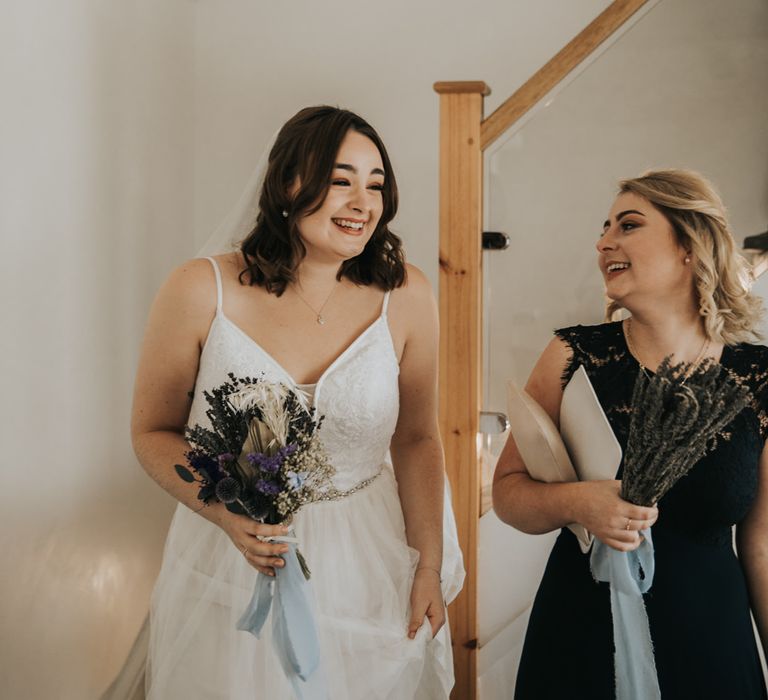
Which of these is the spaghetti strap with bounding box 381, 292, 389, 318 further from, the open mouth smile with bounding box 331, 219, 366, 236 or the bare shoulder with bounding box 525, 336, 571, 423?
the bare shoulder with bounding box 525, 336, 571, 423

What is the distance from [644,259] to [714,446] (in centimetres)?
40

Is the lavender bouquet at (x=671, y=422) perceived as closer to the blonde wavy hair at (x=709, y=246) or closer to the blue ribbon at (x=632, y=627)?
the blue ribbon at (x=632, y=627)

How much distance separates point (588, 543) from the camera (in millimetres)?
1595

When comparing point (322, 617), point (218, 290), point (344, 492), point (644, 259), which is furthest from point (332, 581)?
point (644, 259)

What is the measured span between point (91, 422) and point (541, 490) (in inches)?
55.5

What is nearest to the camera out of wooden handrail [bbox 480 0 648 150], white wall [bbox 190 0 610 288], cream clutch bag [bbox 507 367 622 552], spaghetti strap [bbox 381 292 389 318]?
cream clutch bag [bbox 507 367 622 552]

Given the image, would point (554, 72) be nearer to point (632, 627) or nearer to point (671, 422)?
point (671, 422)

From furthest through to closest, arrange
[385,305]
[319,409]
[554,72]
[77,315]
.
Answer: [77,315] → [554,72] → [385,305] → [319,409]

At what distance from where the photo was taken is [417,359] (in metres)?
1.95

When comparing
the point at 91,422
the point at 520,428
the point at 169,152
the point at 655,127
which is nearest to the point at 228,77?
the point at 169,152

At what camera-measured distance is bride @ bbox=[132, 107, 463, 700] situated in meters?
1.73

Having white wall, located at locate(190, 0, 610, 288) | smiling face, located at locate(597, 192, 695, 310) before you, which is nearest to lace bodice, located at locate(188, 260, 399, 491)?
smiling face, located at locate(597, 192, 695, 310)

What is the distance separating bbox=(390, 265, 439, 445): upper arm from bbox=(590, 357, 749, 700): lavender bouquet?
1.76ft

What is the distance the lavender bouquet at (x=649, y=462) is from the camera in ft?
4.35
